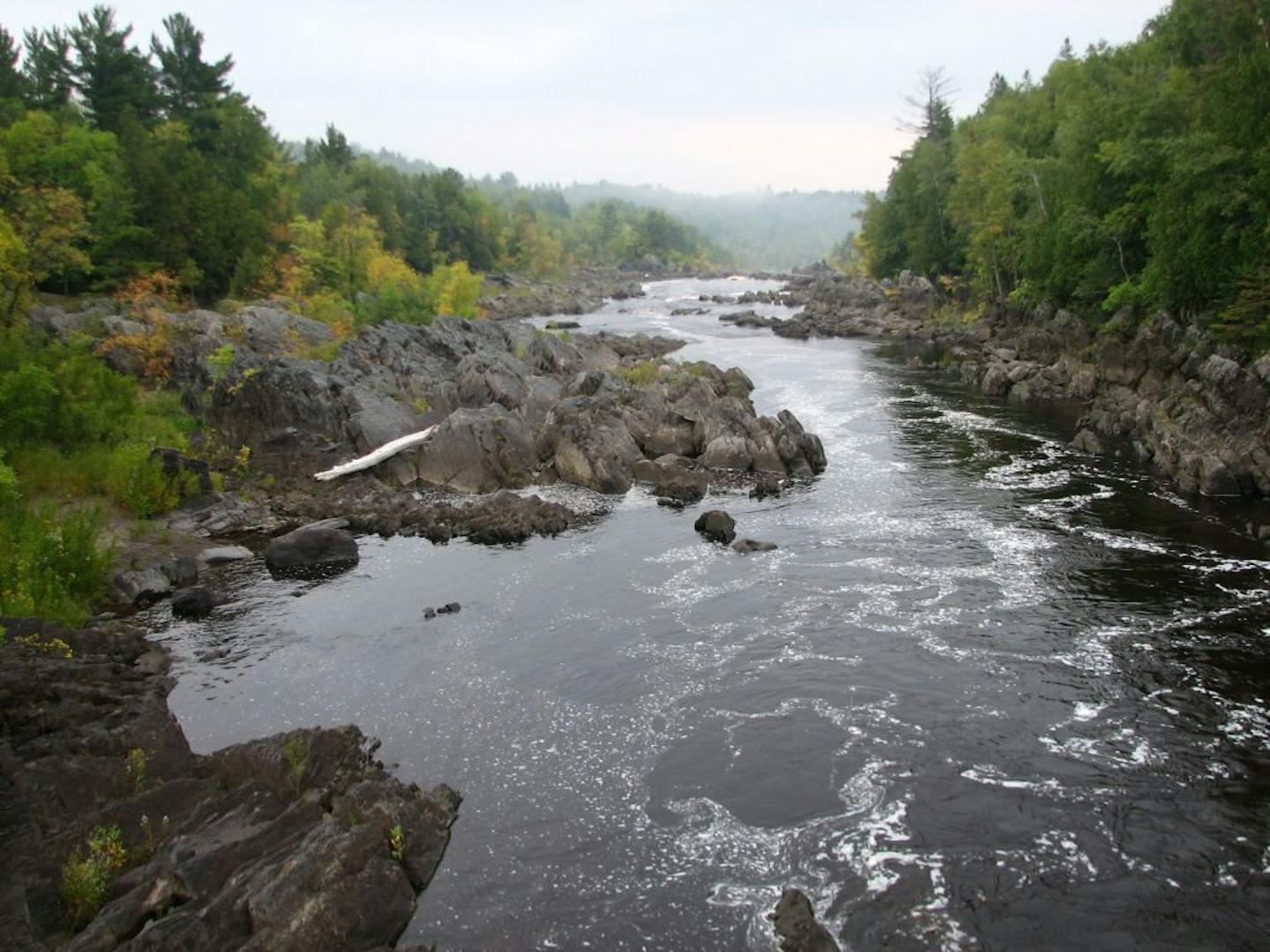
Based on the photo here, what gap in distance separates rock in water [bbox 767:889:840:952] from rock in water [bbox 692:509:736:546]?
61.3 feet

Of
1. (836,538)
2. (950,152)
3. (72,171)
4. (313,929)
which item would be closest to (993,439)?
(836,538)

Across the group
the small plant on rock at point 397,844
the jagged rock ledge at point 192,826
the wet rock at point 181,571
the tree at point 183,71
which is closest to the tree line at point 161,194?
the tree at point 183,71

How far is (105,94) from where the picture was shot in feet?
259

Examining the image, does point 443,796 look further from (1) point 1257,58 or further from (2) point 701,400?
(1) point 1257,58

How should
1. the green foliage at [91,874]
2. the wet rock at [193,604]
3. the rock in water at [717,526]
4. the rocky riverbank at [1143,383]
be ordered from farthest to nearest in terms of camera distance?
1. the rocky riverbank at [1143,383]
2. the rock in water at [717,526]
3. the wet rock at [193,604]
4. the green foliage at [91,874]

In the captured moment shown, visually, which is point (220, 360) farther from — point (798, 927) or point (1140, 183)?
point (1140, 183)

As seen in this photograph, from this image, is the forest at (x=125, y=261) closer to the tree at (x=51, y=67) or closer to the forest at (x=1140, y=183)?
the tree at (x=51, y=67)

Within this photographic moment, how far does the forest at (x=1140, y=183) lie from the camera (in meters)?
42.1

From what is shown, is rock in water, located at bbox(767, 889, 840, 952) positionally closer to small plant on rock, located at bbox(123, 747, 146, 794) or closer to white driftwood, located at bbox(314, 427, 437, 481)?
small plant on rock, located at bbox(123, 747, 146, 794)

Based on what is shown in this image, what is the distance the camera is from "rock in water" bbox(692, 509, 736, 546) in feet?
109

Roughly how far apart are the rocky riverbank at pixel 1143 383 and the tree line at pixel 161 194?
48.2m

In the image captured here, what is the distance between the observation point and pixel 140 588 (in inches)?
1102

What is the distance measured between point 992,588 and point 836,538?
6543mm

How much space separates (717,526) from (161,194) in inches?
2203
